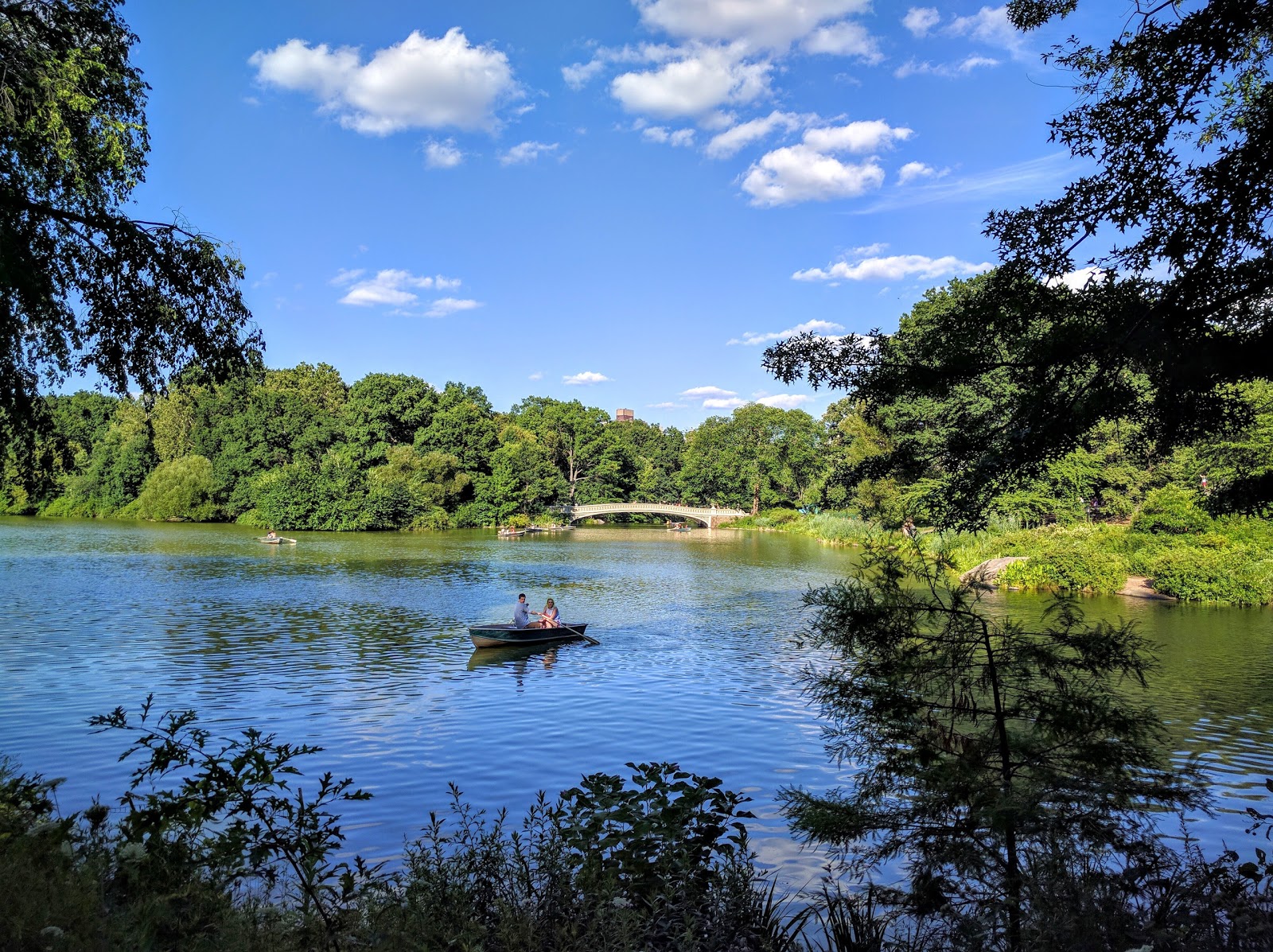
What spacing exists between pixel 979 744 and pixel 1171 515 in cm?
3251

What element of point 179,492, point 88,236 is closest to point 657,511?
point 179,492

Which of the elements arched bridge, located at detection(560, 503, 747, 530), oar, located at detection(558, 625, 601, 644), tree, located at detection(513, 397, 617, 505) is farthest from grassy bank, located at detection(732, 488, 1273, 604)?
tree, located at detection(513, 397, 617, 505)

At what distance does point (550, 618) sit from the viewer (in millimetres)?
21297

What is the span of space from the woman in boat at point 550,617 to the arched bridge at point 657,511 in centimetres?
5500

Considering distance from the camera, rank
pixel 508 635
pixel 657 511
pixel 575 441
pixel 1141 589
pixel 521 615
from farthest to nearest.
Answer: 1. pixel 575 441
2. pixel 657 511
3. pixel 1141 589
4. pixel 521 615
5. pixel 508 635

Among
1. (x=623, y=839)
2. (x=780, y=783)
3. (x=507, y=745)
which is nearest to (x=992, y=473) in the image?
(x=623, y=839)

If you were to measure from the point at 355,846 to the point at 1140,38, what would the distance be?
942 centimetres

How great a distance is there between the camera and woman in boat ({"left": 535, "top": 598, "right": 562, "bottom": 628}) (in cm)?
2085

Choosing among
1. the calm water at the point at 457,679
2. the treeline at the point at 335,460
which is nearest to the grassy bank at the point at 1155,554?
the calm water at the point at 457,679

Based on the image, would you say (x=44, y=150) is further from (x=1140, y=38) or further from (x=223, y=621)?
(x=223, y=621)

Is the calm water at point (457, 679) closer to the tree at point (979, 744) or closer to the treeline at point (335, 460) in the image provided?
the tree at point (979, 744)

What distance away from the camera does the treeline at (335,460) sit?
221 feet

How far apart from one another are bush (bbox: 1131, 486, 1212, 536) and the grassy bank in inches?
1.2

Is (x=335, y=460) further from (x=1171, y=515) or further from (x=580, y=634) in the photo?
(x=1171, y=515)
